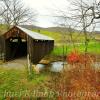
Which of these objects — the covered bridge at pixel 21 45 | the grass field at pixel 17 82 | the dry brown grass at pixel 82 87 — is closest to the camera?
→ the dry brown grass at pixel 82 87

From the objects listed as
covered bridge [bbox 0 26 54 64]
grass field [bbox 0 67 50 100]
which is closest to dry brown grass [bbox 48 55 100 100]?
grass field [bbox 0 67 50 100]

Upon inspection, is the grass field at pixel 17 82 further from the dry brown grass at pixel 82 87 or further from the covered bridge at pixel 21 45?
the covered bridge at pixel 21 45

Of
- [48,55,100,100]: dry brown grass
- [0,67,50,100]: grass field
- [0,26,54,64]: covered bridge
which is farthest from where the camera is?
[0,26,54,64]: covered bridge

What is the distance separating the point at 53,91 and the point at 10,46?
13.6 metres

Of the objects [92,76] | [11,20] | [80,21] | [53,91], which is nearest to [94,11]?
[80,21]

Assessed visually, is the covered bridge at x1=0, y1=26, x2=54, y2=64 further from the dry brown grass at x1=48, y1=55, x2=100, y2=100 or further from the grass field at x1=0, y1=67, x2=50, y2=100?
the dry brown grass at x1=48, y1=55, x2=100, y2=100

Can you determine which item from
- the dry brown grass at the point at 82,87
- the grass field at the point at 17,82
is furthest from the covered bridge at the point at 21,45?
the dry brown grass at the point at 82,87

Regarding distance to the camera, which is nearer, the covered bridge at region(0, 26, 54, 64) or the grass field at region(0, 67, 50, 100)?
the grass field at region(0, 67, 50, 100)

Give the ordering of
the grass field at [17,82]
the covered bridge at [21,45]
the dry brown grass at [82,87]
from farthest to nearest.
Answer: the covered bridge at [21,45], the grass field at [17,82], the dry brown grass at [82,87]

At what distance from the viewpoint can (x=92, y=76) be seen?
9.54 meters

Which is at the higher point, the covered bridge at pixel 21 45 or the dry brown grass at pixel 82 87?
the covered bridge at pixel 21 45

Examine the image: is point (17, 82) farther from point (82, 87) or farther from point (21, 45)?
point (21, 45)

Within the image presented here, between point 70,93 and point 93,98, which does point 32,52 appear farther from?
point 93,98

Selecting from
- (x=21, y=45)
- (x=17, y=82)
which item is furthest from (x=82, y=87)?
(x=21, y=45)
